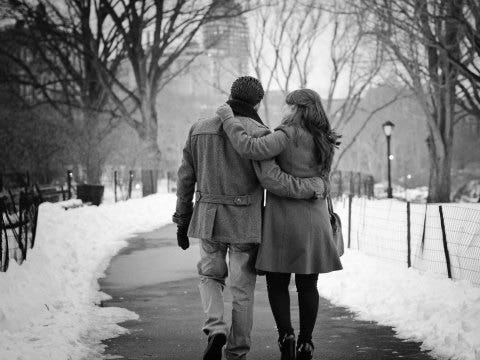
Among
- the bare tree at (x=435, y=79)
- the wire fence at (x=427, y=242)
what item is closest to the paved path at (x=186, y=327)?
the wire fence at (x=427, y=242)

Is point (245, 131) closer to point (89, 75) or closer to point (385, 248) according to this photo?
point (385, 248)

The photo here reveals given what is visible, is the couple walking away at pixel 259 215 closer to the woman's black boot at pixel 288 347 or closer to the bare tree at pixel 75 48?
the woman's black boot at pixel 288 347

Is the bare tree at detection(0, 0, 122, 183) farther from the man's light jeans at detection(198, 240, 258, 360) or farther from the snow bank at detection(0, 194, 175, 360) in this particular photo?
the man's light jeans at detection(198, 240, 258, 360)

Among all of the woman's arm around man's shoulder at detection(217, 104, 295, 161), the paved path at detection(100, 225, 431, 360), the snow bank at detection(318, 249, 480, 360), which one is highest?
the woman's arm around man's shoulder at detection(217, 104, 295, 161)

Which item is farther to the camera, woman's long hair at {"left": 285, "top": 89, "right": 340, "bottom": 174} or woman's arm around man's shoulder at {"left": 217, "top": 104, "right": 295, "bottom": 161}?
woman's long hair at {"left": 285, "top": 89, "right": 340, "bottom": 174}

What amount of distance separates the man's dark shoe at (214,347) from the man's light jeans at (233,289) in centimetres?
A: 3

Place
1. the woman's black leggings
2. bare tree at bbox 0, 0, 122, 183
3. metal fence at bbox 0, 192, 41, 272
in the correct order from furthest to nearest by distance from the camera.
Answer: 1. bare tree at bbox 0, 0, 122, 183
2. metal fence at bbox 0, 192, 41, 272
3. the woman's black leggings

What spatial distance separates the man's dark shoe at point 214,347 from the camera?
4457 mm

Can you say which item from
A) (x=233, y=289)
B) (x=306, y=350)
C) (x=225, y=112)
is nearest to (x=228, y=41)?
(x=225, y=112)

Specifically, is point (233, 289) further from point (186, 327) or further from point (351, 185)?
point (351, 185)

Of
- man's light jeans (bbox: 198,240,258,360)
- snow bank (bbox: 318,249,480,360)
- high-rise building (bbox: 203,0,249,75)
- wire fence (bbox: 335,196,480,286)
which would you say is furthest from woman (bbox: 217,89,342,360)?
high-rise building (bbox: 203,0,249,75)

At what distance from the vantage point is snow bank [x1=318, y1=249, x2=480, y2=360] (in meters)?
5.13

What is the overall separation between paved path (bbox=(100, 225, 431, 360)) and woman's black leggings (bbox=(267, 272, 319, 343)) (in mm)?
480

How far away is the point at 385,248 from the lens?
11.0m
